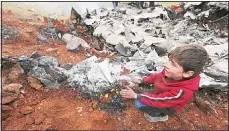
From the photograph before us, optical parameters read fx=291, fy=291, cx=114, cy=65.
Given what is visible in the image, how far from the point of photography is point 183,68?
2543 millimetres

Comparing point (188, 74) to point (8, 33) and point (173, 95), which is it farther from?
point (8, 33)

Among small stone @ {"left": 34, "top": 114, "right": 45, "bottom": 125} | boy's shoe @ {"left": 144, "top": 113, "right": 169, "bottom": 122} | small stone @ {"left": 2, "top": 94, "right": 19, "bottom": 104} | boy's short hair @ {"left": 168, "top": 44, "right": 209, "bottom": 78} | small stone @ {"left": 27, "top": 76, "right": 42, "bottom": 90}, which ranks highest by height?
boy's short hair @ {"left": 168, "top": 44, "right": 209, "bottom": 78}

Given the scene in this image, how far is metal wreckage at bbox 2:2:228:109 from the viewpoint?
3.44m

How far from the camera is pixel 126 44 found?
5.21 meters

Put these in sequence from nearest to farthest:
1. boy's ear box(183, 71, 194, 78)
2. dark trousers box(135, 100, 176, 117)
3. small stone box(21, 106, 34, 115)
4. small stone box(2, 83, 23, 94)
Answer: boy's ear box(183, 71, 194, 78)
dark trousers box(135, 100, 176, 117)
small stone box(21, 106, 34, 115)
small stone box(2, 83, 23, 94)

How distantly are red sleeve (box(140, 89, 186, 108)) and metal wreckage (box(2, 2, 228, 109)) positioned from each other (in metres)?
0.63

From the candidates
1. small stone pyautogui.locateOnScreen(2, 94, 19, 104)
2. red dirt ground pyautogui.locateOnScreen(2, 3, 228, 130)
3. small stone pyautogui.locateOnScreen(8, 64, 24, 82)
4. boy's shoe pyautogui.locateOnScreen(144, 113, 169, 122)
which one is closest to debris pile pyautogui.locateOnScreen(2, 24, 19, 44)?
small stone pyautogui.locateOnScreen(8, 64, 24, 82)

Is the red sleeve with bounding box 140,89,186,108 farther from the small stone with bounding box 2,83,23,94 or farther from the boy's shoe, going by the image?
the small stone with bounding box 2,83,23,94

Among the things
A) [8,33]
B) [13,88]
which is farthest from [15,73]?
[8,33]

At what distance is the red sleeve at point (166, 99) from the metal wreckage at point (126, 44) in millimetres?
631

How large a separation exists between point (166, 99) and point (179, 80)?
0.22 meters

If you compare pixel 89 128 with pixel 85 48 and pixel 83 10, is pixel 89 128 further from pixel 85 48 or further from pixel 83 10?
pixel 83 10

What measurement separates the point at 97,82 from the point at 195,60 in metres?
1.29

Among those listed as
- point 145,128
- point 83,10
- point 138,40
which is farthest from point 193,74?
point 83,10
